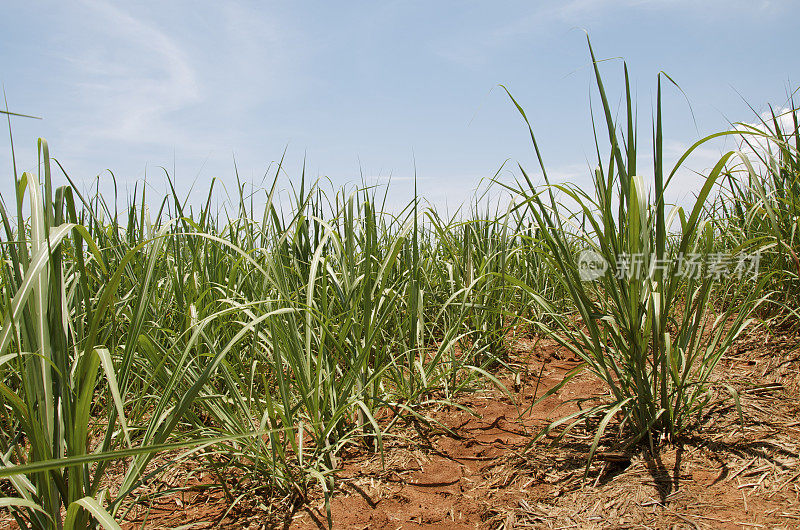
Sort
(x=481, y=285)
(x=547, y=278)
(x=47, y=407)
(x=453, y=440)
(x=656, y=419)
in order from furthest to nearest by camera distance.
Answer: (x=547, y=278) < (x=481, y=285) < (x=453, y=440) < (x=656, y=419) < (x=47, y=407)

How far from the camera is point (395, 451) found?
5.17 ft

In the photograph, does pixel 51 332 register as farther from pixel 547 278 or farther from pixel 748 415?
pixel 547 278

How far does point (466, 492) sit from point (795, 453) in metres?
0.85

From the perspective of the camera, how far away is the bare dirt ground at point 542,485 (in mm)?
1175

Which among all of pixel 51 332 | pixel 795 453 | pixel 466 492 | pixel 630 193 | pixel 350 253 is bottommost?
pixel 466 492

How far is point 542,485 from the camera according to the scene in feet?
4.41

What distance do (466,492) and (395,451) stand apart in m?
0.28

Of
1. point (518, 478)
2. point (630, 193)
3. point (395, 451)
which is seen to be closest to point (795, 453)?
point (518, 478)

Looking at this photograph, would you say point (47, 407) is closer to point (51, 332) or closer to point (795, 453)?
point (51, 332)

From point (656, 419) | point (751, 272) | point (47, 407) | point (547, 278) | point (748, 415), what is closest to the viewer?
point (47, 407)

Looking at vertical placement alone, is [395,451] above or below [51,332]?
below

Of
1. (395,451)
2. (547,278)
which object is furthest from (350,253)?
(547,278)

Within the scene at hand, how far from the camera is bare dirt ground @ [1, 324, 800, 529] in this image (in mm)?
1175

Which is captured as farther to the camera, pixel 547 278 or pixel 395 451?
pixel 547 278
